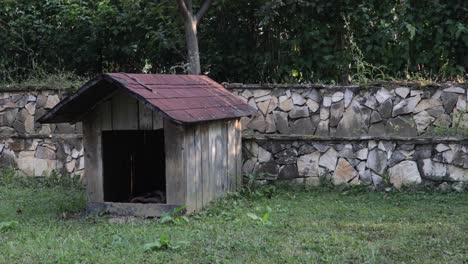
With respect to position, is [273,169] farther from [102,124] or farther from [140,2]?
[140,2]

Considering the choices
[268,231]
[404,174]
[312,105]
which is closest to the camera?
[268,231]

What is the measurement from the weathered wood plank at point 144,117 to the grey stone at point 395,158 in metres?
3.65

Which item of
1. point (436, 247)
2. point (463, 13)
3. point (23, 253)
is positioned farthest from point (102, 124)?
point (463, 13)

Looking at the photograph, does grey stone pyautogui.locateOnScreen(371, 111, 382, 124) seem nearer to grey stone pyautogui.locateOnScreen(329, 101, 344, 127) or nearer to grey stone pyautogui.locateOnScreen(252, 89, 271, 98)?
grey stone pyautogui.locateOnScreen(329, 101, 344, 127)

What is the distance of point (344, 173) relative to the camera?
8977mm

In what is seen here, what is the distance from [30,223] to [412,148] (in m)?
5.36

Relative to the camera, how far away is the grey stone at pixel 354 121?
9.34m

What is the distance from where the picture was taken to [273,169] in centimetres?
935

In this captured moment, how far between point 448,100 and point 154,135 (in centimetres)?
452

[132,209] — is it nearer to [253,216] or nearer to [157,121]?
[157,121]

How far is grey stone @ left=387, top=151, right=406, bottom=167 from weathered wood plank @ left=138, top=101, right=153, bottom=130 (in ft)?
12.0

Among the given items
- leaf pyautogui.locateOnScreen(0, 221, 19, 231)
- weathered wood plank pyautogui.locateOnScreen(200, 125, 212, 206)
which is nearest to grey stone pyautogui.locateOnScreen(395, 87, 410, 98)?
weathered wood plank pyautogui.locateOnScreen(200, 125, 212, 206)

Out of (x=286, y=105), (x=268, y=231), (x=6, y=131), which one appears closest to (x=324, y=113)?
(x=286, y=105)

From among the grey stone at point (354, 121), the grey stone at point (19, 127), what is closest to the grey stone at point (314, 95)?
the grey stone at point (354, 121)
